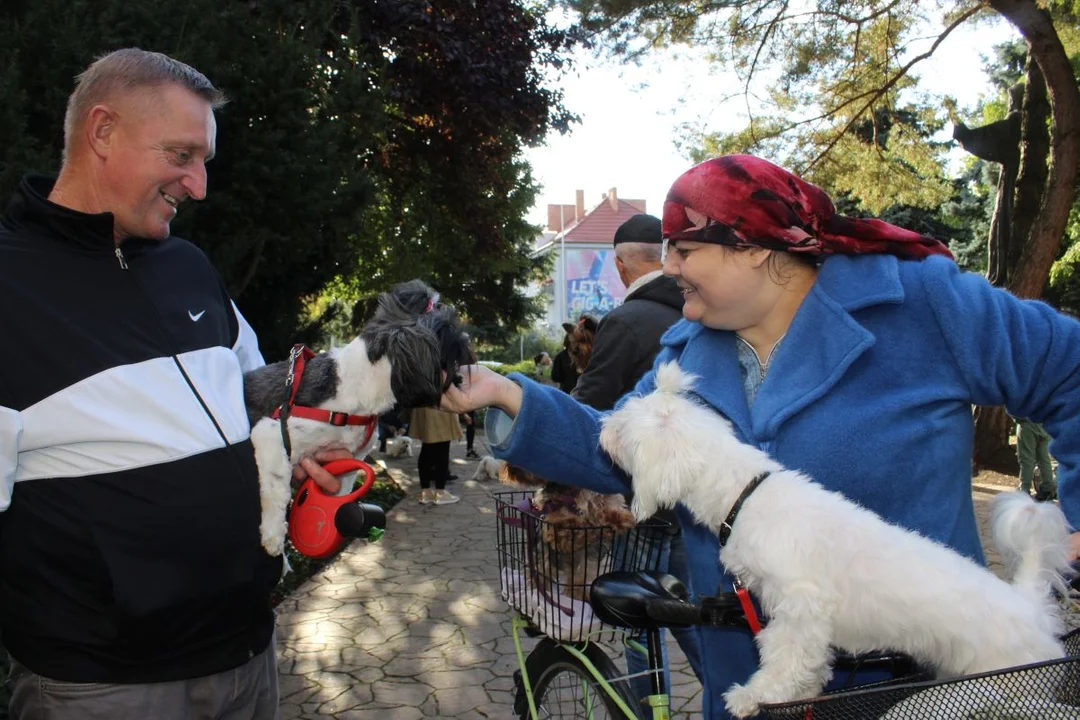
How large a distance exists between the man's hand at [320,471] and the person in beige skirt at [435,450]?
6.87 meters

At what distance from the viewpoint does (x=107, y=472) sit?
179cm

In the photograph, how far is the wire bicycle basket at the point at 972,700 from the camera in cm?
133

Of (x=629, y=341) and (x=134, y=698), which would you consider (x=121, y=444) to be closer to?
(x=134, y=698)

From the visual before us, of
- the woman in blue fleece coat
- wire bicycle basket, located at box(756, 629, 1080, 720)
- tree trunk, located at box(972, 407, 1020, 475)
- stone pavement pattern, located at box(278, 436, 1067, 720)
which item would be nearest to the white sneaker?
stone pavement pattern, located at box(278, 436, 1067, 720)

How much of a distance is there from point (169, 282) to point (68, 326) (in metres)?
0.35

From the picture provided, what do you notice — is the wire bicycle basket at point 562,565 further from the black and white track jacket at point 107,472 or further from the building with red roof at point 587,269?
the building with red roof at point 587,269

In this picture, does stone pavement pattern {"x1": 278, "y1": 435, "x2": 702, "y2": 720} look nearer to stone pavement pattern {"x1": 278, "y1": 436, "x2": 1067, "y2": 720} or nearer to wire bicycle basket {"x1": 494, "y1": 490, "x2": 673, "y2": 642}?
stone pavement pattern {"x1": 278, "y1": 436, "x2": 1067, "y2": 720}

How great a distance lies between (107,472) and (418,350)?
1.03 m

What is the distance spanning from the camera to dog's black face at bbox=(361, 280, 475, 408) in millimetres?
2547

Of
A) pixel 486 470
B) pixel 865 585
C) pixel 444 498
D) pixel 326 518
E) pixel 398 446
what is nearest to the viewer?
pixel 865 585

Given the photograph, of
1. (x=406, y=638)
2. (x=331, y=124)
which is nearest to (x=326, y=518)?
(x=406, y=638)

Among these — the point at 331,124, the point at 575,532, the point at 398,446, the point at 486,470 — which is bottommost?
the point at 398,446

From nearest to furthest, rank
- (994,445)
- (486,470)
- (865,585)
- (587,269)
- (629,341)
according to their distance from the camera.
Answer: (865,585) < (629,341) < (486,470) < (994,445) < (587,269)

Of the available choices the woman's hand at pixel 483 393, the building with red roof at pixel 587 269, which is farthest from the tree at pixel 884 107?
the building with red roof at pixel 587 269
